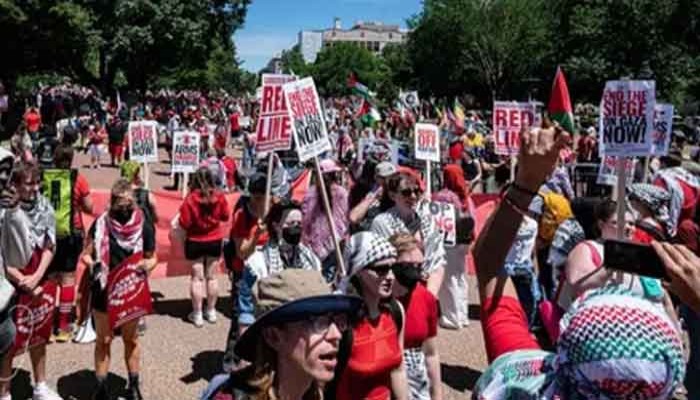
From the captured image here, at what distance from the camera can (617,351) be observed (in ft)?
5.70

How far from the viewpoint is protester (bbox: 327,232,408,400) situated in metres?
3.95

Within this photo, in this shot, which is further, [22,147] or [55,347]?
[22,147]

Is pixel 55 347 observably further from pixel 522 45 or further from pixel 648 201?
pixel 522 45

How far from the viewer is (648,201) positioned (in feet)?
19.7

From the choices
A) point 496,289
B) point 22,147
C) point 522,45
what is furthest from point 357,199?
point 522,45

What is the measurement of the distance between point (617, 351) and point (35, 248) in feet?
17.0

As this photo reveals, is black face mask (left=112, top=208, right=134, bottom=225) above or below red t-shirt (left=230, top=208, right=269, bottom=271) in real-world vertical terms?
above

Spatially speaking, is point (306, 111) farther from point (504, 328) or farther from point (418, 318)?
point (504, 328)

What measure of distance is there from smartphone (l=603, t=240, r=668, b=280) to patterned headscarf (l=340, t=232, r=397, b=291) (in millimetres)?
2370

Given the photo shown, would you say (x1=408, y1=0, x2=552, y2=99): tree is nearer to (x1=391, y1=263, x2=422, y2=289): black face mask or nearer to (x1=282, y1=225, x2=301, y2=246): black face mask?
(x1=282, y1=225, x2=301, y2=246): black face mask

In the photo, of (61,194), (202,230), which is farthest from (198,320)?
(61,194)

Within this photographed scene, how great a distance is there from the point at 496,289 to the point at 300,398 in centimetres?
73

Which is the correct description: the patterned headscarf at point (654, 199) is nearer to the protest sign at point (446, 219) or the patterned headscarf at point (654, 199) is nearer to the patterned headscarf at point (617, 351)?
the protest sign at point (446, 219)

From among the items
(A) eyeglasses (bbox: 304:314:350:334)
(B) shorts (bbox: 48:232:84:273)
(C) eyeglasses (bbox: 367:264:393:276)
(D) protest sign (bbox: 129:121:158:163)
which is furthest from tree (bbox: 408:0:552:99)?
(A) eyeglasses (bbox: 304:314:350:334)
